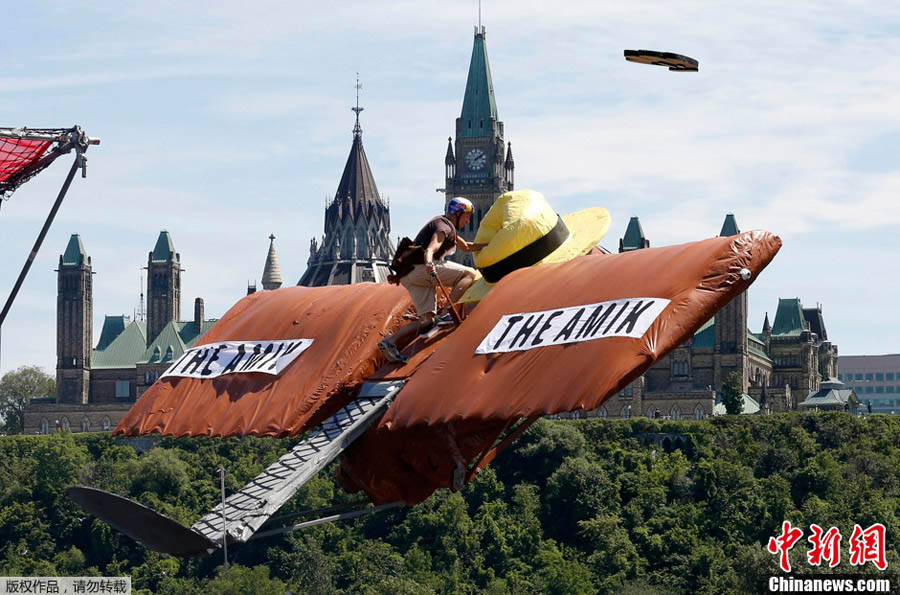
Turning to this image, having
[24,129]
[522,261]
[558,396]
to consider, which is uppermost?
[24,129]

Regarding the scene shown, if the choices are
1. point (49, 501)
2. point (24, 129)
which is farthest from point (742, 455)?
point (24, 129)

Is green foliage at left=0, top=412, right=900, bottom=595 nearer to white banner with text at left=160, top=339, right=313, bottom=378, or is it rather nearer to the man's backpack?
white banner with text at left=160, top=339, right=313, bottom=378

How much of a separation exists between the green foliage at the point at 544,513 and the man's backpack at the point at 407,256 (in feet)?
293

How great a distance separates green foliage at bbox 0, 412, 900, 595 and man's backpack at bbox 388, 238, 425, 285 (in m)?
89.2

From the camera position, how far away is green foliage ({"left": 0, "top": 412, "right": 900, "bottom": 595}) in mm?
135000

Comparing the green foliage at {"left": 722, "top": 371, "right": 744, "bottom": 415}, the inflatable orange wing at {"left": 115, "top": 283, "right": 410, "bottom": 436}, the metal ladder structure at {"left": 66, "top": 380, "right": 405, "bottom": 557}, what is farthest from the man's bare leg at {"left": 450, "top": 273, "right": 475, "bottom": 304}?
the green foliage at {"left": 722, "top": 371, "right": 744, "bottom": 415}

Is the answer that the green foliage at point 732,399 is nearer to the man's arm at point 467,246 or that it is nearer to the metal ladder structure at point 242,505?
the man's arm at point 467,246

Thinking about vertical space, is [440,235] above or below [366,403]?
above

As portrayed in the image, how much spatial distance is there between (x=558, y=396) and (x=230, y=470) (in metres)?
142

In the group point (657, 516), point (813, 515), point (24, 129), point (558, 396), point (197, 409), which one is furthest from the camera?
point (657, 516)

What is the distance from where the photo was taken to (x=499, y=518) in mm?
148375

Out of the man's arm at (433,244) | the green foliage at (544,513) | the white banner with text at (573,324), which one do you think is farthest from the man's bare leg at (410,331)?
the green foliage at (544,513)

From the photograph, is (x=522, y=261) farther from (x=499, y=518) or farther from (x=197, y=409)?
(x=499, y=518)

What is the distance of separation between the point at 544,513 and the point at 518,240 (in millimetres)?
125792
